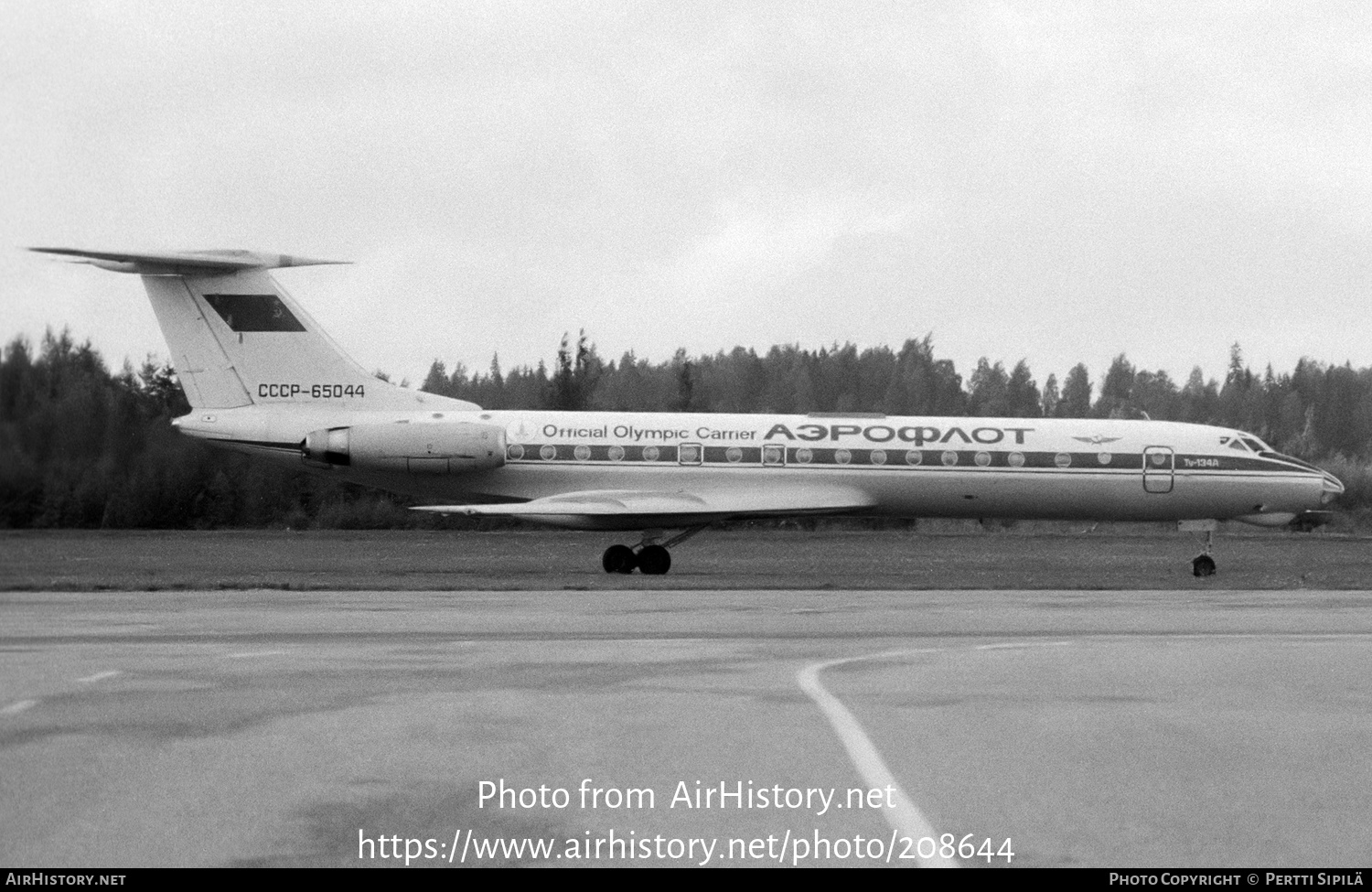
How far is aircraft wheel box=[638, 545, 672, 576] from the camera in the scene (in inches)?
1246

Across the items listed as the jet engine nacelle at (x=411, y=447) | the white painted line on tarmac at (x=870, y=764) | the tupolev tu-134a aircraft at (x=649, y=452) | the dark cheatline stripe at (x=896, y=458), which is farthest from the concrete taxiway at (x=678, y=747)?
the dark cheatline stripe at (x=896, y=458)

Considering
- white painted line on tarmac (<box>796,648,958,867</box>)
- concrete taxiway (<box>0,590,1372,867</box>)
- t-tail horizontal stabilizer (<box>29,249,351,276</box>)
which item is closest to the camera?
concrete taxiway (<box>0,590,1372,867</box>)

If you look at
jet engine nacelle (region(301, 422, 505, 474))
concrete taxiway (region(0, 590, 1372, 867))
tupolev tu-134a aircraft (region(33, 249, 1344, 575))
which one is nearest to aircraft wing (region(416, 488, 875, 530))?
tupolev tu-134a aircraft (region(33, 249, 1344, 575))

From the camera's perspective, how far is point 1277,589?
2580cm

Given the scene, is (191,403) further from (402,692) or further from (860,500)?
(402,692)

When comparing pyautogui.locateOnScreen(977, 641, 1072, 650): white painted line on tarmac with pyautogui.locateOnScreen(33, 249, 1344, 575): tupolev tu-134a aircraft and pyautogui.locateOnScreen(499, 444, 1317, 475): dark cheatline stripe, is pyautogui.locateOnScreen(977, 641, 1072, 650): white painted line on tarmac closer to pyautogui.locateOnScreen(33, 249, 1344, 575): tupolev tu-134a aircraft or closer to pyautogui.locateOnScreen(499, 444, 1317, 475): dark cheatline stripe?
pyautogui.locateOnScreen(33, 249, 1344, 575): tupolev tu-134a aircraft

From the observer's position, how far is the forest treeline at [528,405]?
58.1 feet

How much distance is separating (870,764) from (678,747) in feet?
3.40

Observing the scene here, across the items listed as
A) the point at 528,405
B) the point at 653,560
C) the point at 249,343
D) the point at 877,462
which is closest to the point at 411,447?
the point at 249,343

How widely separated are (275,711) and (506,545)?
3271 centimetres

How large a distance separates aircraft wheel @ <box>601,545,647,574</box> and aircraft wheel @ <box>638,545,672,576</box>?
16 cm

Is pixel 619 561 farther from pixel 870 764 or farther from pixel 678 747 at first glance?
pixel 870 764

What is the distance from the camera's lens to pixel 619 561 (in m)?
31.7
